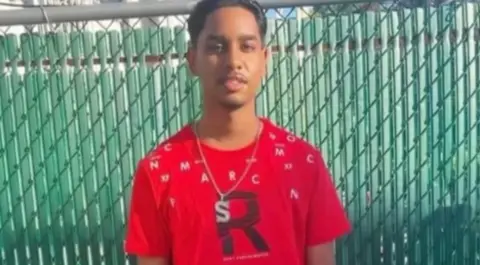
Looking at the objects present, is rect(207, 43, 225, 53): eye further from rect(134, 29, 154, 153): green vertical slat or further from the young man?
rect(134, 29, 154, 153): green vertical slat

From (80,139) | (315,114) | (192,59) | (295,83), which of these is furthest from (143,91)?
(192,59)

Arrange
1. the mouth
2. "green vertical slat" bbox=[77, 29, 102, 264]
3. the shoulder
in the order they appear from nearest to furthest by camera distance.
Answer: the mouth, the shoulder, "green vertical slat" bbox=[77, 29, 102, 264]

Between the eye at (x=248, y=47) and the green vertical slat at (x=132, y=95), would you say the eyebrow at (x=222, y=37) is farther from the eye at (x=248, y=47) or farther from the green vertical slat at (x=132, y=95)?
the green vertical slat at (x=132, y=95)

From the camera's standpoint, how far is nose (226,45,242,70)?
1.59 meters

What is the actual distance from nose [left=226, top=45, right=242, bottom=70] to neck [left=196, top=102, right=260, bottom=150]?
0.38 feet

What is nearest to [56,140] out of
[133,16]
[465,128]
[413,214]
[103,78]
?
[103,78]

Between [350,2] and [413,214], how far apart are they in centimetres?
122

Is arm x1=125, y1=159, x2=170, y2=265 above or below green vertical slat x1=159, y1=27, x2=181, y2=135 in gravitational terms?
below

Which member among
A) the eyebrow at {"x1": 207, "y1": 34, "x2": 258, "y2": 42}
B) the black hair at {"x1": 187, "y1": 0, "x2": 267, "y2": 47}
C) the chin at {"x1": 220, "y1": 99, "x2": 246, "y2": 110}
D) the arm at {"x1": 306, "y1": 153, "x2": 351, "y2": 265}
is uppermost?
the black hair at {"x1": 187, "y1": 0, "x2": 267, "y2": 47}

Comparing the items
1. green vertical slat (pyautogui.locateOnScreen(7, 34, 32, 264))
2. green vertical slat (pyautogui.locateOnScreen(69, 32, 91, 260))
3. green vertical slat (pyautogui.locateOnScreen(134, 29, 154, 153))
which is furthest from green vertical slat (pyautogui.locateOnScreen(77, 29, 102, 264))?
green vertical slat (pyautogui.locateOnScreen(7, 34, 32, 264))

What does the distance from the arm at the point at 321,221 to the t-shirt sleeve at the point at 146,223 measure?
0.37 m

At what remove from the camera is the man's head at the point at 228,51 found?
5.25ft

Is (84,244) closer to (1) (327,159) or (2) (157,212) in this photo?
(1) (327,159)

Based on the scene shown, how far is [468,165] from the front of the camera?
11.7 feet
